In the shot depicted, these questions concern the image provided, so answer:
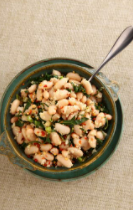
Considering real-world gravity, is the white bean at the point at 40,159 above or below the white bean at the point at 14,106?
below

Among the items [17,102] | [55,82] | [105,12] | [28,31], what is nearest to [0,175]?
[17,102]

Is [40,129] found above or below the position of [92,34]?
below

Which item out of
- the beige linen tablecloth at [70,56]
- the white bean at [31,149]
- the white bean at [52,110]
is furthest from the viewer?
the beige linen tablecloth at [70,56]

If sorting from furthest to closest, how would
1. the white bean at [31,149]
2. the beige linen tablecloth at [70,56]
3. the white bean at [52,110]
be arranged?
the beige linen tablecloth at [70,56]
the white bean at [31,149]
the white bean at [52,110]

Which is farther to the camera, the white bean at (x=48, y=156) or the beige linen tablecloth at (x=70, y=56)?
the beige linen tablecloth at (x=70, y=56)

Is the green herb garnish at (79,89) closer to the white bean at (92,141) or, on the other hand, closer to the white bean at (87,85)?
the white bean at (87,85)

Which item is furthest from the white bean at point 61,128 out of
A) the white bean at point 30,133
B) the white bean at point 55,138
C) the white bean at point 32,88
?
the white bean at point 32,88

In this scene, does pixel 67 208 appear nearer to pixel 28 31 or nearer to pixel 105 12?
pixel 28 31

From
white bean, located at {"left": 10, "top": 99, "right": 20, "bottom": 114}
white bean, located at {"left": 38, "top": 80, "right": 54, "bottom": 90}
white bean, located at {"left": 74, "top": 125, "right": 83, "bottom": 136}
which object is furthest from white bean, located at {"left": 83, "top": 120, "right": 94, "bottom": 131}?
white bean, located at {"left": 10, "top": 99, "right": 20, "bottom": 114}
